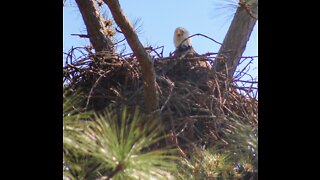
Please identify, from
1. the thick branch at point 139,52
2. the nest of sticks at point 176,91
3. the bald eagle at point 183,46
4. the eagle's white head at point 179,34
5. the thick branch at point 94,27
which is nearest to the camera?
the thick branch at point 139,52

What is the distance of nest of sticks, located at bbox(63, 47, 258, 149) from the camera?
3.18 meters

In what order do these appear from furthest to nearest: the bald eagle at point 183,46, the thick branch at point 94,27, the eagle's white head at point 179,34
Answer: the eagle's white head at point 179,34 < the bald eagle at point 183,46 < the thick branch at point 94,27

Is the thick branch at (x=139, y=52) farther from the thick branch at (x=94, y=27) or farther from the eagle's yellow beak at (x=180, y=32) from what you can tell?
the eagle's yellow beak at (x=180, y=32)

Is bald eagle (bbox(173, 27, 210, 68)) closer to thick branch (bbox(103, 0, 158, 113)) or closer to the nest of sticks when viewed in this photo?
the nest of sticks

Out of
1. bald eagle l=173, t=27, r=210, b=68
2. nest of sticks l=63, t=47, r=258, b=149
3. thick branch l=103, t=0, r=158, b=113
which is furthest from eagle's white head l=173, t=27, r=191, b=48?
thick branch l=103, t=0, r=158, b=113

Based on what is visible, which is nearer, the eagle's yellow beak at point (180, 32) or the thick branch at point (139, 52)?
the thick branch at point (139, 52)

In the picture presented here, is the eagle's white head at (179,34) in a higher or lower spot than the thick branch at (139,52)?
higher

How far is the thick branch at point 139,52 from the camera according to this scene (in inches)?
100

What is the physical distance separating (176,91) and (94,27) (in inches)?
30.6

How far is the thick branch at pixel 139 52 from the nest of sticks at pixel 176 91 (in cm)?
23

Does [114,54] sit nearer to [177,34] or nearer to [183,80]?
[183,80]

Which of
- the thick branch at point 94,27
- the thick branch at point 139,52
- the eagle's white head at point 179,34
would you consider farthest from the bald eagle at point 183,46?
the thick branch at point 139,52

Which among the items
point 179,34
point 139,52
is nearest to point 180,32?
point 179,34

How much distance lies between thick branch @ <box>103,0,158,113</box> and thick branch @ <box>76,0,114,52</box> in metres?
1.02
